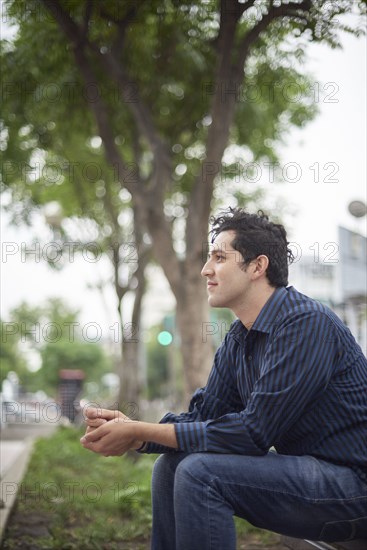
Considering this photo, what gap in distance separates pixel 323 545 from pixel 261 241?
1.44 metres

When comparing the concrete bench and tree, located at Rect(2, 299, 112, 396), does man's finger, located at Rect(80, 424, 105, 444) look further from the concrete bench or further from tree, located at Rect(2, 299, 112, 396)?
tree, located at Rect(2, 299, 112, 396)

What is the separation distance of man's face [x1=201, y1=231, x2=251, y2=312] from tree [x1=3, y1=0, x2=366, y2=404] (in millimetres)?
3308

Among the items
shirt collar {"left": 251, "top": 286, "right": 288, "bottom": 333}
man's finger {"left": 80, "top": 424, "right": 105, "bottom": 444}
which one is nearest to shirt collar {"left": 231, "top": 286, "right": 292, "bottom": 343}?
shirt collar {"left": 251, "top": 286, "right": 288, "bottom": 333}

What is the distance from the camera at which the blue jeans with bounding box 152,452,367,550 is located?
231 centimetres

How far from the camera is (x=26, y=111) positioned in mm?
9820

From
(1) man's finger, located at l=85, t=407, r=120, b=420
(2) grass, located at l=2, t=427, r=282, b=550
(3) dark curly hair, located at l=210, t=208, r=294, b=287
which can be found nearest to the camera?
(1) man's finger, located at l=85, t=407, r=120, b=420

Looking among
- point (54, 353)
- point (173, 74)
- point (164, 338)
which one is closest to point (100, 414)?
point (173, 74)

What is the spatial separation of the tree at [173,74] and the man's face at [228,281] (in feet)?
10.9

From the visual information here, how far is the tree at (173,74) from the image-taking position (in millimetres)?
6555

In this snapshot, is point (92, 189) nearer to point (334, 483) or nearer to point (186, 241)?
point (186, 241)

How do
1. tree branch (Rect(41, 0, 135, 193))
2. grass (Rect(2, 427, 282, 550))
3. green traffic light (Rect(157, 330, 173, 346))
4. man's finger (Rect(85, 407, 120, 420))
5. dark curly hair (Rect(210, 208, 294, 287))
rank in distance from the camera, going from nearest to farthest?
man's finger (Rect(85, 407, 120, 420))
dark curly hair (Rect(210, 208, 294, 287))
grass (Rect(2, 427, 282, 550))
tree branch (Rect(41, 0, 135, 193))
green traffic light (Rect(157, 330, 173, 346))

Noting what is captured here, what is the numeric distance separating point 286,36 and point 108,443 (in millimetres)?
5418

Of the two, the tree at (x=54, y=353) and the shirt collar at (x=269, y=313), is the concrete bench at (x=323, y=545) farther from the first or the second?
the tree at (x=54, y=353)

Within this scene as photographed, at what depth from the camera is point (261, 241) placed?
2.97 m
